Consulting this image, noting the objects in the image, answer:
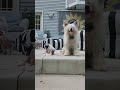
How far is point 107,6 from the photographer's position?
406cm

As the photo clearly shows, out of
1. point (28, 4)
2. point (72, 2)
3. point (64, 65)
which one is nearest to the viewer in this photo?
point (28, 4)

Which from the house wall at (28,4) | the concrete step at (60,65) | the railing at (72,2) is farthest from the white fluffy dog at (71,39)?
the railing at (72,2)

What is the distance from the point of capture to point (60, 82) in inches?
276

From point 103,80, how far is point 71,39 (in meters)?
4.74

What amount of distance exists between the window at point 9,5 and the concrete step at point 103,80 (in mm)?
1171

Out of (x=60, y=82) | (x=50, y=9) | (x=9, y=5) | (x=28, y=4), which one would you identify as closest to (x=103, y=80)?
(x=28, y=4)

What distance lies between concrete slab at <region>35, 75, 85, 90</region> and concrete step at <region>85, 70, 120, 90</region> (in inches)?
84.4

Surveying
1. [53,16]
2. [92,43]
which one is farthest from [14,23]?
[53,16]

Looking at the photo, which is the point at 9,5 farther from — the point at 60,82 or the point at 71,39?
the point at 71,39

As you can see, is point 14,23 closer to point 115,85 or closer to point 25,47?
point 25,47

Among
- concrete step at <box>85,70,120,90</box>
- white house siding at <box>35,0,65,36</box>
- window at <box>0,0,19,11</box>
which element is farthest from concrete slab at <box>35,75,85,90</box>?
white house siding at <box>35,0,65,36</box>

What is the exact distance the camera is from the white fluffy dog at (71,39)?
344 inches

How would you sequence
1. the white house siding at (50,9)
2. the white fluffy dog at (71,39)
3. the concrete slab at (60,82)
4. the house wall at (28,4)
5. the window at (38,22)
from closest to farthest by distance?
the house wall at (28,4), the concrete slab at (60,82), the white fluffy dog at (71,39), the window at (38,22), the white house siding at (50,9)

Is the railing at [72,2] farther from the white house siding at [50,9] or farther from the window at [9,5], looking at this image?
the window at [9,5]
